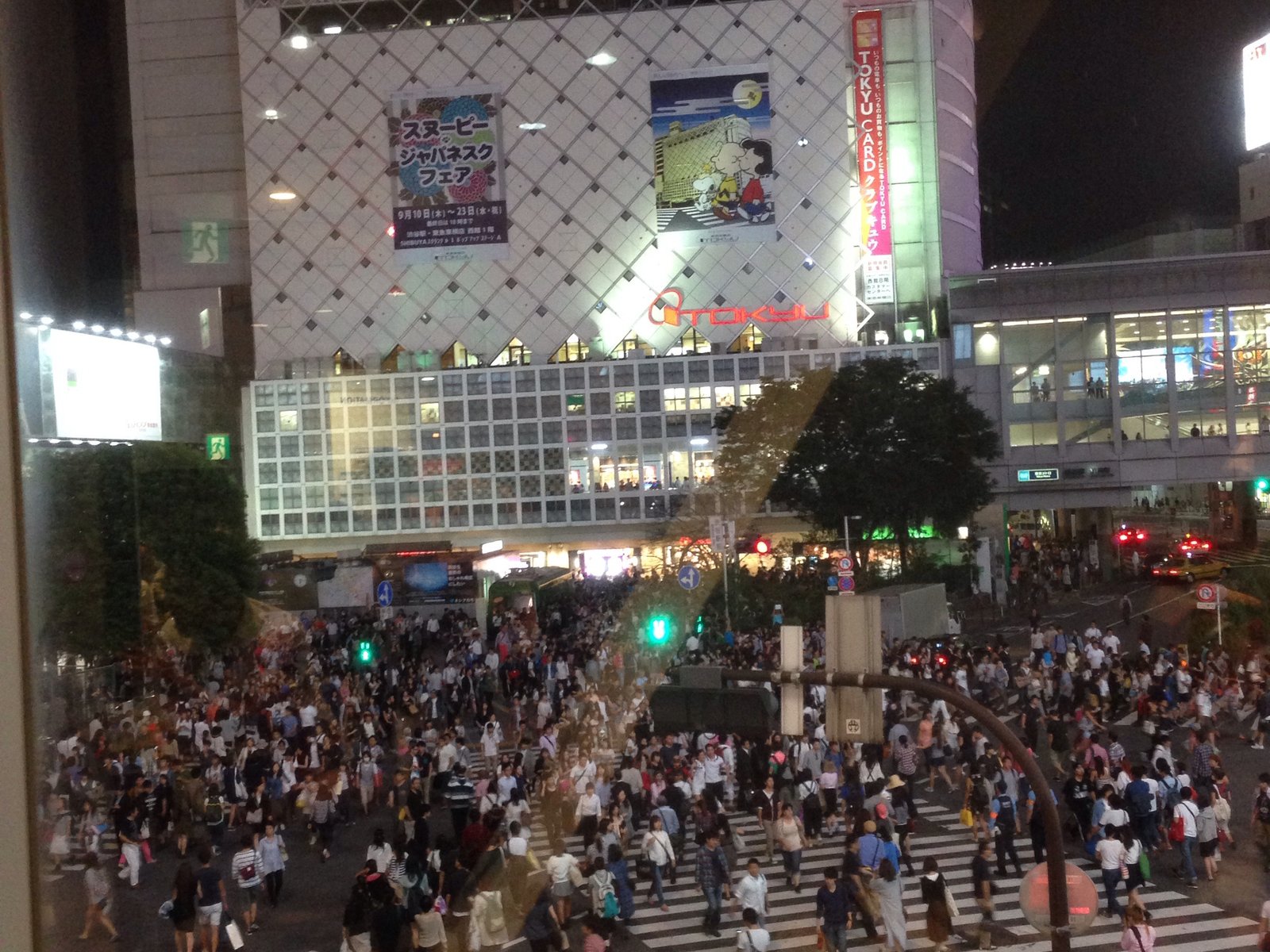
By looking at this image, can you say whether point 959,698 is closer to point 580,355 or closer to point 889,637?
point 889,637

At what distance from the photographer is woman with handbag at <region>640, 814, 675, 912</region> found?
767 centimetres

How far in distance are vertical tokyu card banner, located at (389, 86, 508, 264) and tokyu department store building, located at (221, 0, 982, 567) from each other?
0.27 feet

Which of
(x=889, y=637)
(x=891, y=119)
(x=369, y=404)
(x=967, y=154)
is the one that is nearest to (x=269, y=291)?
(x=369, y=404)

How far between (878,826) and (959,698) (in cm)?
361

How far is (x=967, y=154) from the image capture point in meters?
35.7

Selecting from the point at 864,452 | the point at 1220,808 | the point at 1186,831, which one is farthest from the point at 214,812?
the point at 864,452

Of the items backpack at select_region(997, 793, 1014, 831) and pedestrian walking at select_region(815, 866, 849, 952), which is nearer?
pedestrian walking at select_region(815, 866, 849, 952)

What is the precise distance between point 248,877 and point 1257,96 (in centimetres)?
864

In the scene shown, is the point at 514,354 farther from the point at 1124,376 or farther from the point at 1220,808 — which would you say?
the point at 1220,808

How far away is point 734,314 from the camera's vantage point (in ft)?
101

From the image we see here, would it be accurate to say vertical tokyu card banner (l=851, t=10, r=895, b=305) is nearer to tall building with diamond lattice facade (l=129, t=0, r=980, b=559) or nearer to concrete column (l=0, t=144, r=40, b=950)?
tall building with diamond lattice facade (l=129, t=0, r=980, b=559)

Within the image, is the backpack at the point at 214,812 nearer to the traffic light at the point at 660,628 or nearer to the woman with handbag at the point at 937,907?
the traffic light at the point at 660,628

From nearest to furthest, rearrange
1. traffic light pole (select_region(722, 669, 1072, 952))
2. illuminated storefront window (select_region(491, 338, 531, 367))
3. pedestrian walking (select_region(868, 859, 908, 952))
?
1. traffic light pole (select_region(722, 669, 1072, 952))
2. pedestrian walking (select_region(868, 859, 908, 952))
3. illuminated storefront window (select_region(491, 338, 531, 367))

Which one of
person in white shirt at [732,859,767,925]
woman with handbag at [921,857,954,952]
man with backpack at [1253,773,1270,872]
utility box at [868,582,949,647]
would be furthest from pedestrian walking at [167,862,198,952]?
utility box at [868,582,949,647]
